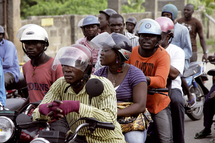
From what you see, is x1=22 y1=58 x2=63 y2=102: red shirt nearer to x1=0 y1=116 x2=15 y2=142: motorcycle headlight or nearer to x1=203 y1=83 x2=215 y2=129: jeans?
x1=0 y1=116 x2=15 y2=142: motorcycle headlight

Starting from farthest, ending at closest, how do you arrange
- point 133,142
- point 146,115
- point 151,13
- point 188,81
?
1. point 151,13
2. point 188,81
3. point 146,115
4. point 133,142

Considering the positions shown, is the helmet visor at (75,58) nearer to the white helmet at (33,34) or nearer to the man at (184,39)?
the white helmet at (33,34)

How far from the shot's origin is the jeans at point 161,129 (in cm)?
378

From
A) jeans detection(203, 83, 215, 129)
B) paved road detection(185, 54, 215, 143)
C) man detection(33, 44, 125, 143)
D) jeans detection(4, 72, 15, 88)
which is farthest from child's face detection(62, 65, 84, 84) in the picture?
paved road detection(185, 54, 215, 143)

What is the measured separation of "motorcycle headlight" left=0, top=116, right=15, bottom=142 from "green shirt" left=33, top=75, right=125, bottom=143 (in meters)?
0.18

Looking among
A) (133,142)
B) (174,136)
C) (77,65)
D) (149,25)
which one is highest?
(149,25)

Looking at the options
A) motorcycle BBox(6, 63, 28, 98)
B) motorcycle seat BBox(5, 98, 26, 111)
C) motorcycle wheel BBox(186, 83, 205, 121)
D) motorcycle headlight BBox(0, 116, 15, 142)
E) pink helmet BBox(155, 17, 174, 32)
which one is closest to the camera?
motorcycle headlight BBox(0, 116, 15, 142)

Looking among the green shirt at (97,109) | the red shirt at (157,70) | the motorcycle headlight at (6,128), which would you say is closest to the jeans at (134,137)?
the green shirt at (97,109)

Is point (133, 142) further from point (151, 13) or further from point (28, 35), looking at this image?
point (151, 13)

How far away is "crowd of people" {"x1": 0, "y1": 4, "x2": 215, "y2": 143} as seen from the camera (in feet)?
9.28

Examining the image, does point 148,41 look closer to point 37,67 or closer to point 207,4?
point 37,67

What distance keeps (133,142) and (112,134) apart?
0.37 m

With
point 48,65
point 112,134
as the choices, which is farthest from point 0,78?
point 112,134

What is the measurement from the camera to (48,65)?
4.05 m
